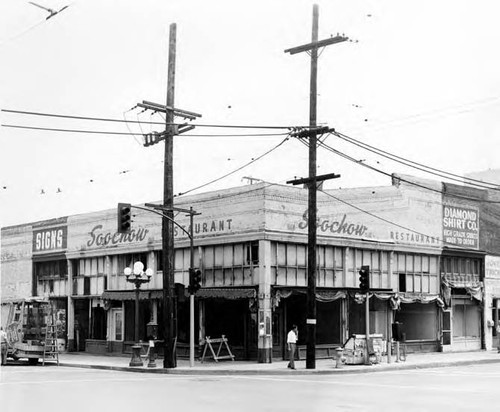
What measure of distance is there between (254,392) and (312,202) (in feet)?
35.1

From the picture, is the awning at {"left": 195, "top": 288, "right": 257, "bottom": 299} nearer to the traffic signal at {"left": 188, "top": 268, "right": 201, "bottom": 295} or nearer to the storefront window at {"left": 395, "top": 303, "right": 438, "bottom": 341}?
the traffic signal at {"left": 188, "top": 268, "right": 201, "bottom": 295}

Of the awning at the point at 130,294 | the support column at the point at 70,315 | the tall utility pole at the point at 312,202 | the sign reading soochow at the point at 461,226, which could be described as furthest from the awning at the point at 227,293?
the sign reading soochow at the point at 461,226

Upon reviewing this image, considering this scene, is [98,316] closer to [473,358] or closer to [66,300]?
[66,300]

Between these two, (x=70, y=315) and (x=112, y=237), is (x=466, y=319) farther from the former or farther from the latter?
(x=70, y=315)

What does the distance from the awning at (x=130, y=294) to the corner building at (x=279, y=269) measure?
0.22 ft

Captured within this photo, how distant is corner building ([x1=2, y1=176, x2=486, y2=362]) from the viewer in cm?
3350

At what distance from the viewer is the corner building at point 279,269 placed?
33500 millimetres

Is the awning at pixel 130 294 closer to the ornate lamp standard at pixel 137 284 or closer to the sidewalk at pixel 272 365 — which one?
the sidewalk at pixel 272 365

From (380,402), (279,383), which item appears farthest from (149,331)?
(380,402)

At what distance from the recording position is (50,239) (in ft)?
151

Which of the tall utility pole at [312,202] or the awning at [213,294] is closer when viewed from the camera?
the tall utility pole at [312,202]

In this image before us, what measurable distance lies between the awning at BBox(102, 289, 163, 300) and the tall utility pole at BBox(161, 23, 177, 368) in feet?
19.9

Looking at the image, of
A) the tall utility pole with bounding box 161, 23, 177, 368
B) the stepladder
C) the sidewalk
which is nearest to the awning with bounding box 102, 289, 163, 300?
the sidewalk

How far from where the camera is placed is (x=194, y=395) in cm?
1903
